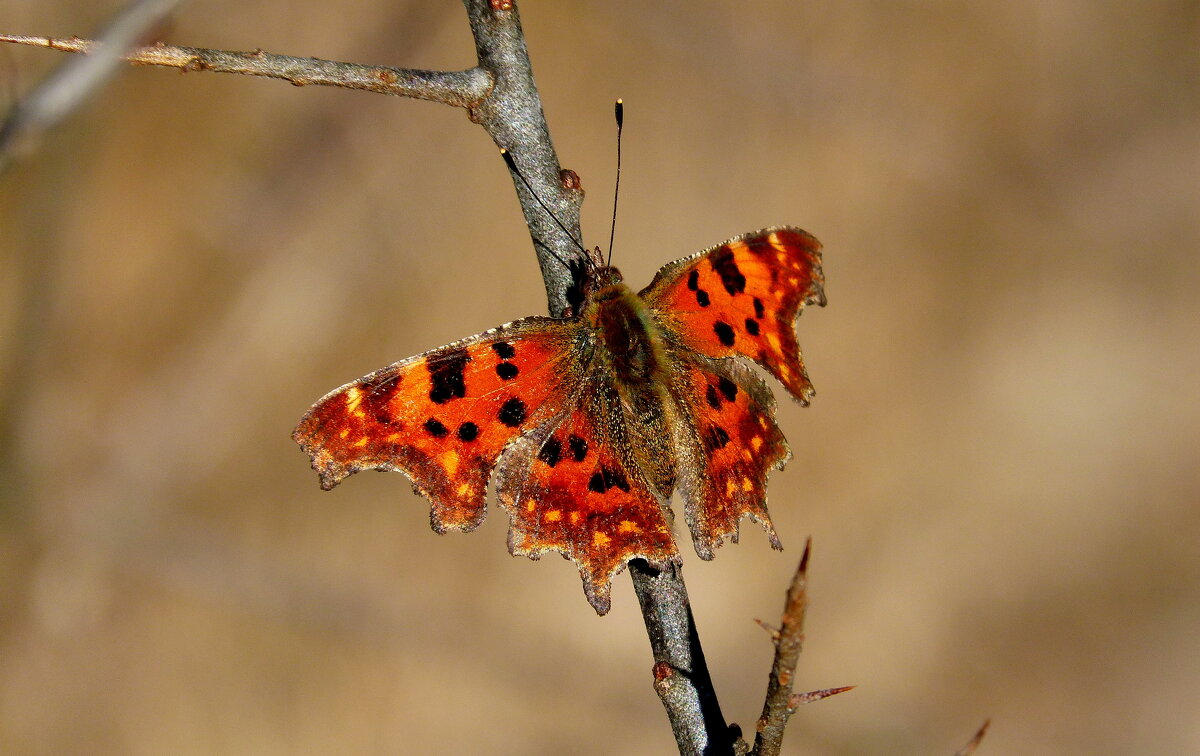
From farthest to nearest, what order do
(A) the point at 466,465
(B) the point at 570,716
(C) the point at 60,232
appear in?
(B) the point at 570,716 < (C) the point at 60,232 < (A) the point at 466,465

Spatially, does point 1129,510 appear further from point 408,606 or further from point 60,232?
point 60,232

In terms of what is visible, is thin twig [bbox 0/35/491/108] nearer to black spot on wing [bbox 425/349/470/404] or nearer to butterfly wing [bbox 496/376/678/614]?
black spot on wing [bbox 425/349/470/404]

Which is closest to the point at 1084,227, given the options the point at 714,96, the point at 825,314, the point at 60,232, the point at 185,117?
the point at 825,314

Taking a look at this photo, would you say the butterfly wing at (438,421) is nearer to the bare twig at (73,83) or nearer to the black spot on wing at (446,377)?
the black spot on wing at (446,377)

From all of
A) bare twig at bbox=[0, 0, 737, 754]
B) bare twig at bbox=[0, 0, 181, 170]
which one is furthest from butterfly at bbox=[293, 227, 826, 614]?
bare twig at bbox=[0, 0, 181, 170]

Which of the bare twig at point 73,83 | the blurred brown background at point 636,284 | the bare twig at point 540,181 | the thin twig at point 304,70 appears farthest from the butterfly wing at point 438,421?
the blurred brown background at point 636,284

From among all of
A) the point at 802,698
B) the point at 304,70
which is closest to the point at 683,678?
the point at 802,698
